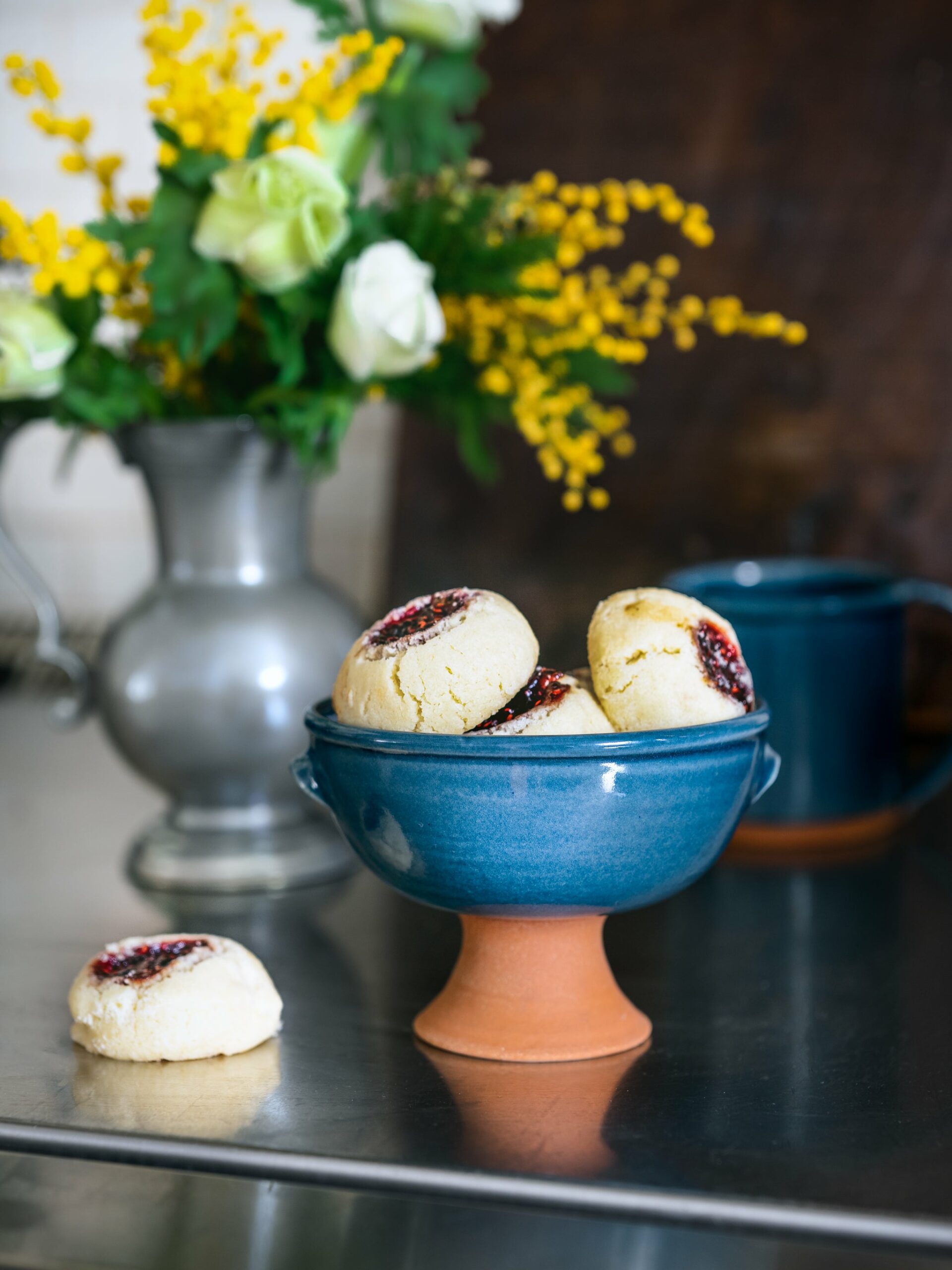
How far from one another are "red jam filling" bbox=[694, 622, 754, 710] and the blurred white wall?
2.85 feet

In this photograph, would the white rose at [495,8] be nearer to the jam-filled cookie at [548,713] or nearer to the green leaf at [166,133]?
the green leaf at [166,133]

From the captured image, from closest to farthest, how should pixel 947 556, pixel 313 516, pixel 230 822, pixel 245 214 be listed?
pixel 245 214
pixel 230 822
pixel 947 556
pixel 313 516

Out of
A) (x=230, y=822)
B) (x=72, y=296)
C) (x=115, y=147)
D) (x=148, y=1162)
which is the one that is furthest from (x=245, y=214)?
(x=115, y=147)

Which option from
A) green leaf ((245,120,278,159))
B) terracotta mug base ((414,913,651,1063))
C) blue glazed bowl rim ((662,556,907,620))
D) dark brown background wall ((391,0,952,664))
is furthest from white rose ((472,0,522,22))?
terracotta mug base ((414,913,651,1063))

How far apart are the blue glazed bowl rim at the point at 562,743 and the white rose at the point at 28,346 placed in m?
0.41

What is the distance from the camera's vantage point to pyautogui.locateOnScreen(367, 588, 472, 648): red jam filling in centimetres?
62

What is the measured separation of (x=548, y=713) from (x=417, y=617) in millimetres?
84

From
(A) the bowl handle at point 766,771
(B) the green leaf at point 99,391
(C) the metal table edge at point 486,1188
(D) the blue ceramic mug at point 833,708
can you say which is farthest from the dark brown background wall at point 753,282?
(C) the metal table edge at point 486,1188

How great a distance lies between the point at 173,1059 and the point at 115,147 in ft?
4.15

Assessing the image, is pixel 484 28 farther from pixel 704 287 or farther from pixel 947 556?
pixel 947 556

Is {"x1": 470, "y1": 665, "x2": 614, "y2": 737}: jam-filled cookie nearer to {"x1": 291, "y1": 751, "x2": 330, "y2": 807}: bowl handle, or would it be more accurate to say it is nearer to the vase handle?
{"x1": 291, "y1": 751, "x2": 330, "y2": 807}: bowl handle

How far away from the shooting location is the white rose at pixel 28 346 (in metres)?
0.86

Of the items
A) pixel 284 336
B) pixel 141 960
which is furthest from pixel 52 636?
pixel 141 960

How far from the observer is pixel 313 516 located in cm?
156
